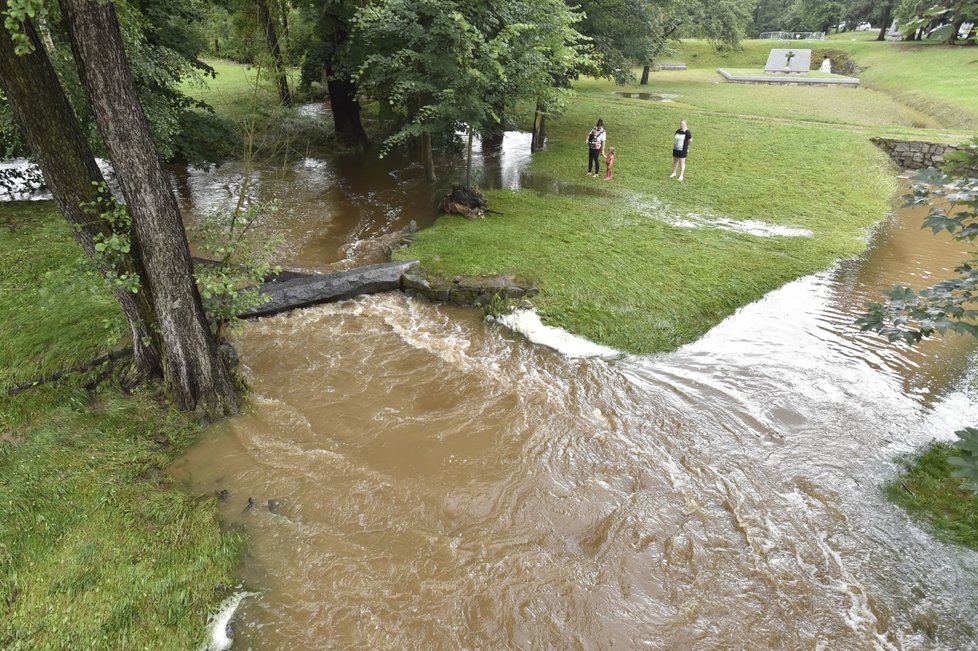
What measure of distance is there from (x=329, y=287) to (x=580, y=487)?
5.50m

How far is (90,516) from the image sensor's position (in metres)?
4.59

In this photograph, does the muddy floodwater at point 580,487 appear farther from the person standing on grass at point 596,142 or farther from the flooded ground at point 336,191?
the person standing on grass at point 596,142

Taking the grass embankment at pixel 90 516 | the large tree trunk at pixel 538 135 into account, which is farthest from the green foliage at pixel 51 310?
the large tree trunk at pixel 538 135

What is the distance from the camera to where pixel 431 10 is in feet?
32.8

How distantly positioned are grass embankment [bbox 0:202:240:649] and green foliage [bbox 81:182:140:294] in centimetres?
34

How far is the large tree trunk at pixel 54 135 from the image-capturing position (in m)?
4.44

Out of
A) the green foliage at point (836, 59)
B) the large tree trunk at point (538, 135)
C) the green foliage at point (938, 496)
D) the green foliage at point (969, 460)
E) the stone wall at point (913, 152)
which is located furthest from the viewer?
the green foliage at point (836, 59)

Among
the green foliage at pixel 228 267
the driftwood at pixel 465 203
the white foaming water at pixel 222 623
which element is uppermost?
the green foliage at pixel 228 267

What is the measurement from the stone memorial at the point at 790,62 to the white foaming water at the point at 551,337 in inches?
1454

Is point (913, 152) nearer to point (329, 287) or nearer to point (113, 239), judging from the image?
point (329, 287)

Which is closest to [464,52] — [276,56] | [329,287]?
[276,56]

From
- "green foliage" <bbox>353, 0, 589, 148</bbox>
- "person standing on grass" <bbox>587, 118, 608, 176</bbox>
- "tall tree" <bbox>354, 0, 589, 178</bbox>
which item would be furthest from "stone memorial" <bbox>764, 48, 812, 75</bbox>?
"tall tree" <bbox>354, 0, 589, 178</bbox>

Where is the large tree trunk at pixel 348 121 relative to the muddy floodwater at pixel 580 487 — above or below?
above

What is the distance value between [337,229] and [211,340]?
643cm
